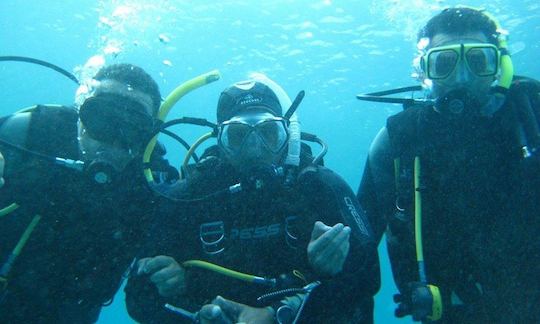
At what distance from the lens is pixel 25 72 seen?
3781cm

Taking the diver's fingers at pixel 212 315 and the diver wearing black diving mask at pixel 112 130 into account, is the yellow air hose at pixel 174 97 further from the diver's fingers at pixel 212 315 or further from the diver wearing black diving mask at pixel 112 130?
the diver's fingers at pixel 212 315

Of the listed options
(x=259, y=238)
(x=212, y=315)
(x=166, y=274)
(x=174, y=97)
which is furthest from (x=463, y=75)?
(x=166, y=274)

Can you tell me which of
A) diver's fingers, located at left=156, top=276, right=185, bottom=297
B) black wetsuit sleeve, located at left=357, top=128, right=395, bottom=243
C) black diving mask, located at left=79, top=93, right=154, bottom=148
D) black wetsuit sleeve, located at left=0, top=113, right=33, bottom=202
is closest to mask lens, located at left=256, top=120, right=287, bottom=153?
black diving mask, located at left=79, top=93, right=154, bottom=148

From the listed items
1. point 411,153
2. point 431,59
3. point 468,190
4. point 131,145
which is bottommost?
point 468,190

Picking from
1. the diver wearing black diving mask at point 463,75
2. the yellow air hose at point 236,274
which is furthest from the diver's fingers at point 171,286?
the diver wearing black diving mask at point 463,75

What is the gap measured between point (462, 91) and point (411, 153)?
0.74 m

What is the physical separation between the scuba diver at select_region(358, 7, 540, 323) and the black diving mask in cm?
256

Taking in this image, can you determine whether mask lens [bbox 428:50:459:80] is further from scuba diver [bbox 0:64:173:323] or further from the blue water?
the blue water

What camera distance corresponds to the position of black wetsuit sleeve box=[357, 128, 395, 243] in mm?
4355

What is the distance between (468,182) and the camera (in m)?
3.77

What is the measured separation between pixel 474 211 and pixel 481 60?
4.94ft

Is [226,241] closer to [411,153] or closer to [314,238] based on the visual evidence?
[314,238]

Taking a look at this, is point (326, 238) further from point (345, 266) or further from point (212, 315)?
point (212, 315)

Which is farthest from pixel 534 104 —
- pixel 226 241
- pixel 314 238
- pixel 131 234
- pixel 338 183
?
pixel 131 234
